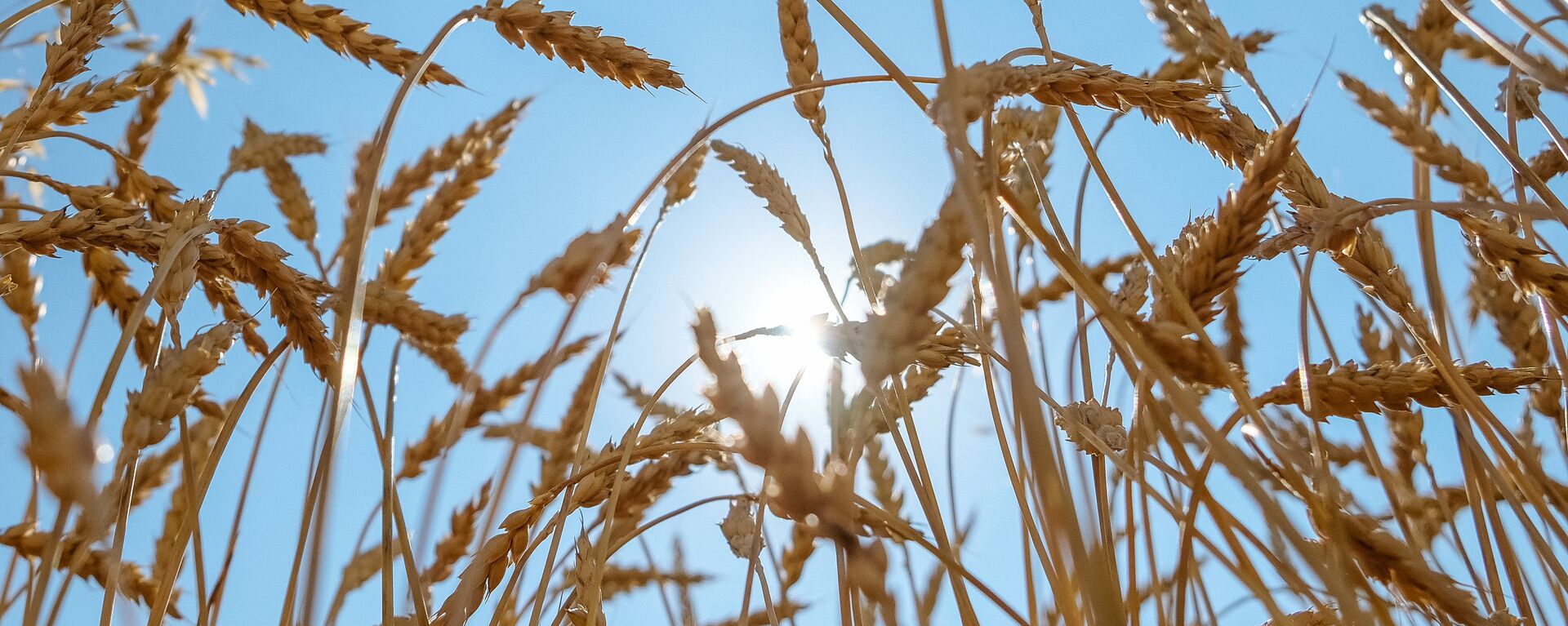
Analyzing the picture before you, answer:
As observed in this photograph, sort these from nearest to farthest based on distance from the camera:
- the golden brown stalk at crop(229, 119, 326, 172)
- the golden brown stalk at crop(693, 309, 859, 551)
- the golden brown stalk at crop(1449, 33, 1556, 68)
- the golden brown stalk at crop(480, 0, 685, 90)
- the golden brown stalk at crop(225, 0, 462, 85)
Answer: the golden brown stalk at crop(693, 309, 859, 551) → the golden brown stalk at crop(480, 0, 685, 90) → the golden brown stalk at crop(225, 0, 462, 85) → the golden brown stalk at crop(1449, 33, 1556, 68) → the golden brown stalk at crop(229, 119, 326, 172)

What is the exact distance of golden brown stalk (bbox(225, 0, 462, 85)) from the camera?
0.99m

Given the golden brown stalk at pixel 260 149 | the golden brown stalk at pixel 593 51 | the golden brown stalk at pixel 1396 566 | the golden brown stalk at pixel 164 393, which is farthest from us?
the golden brown stalk at pixel 260 149

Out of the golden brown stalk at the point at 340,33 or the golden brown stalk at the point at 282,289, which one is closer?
the golden brown stalk at the point at 282,289

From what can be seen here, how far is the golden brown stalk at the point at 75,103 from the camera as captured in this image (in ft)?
3.08

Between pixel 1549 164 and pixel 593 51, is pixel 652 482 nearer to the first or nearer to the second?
pixel 593 51

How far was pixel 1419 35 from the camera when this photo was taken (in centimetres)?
118

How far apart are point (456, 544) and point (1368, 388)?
1025 mm

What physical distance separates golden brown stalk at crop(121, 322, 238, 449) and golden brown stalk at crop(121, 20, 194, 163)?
1.17m

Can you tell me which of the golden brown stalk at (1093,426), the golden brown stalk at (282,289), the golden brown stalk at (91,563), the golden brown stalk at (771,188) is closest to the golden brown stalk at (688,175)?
the golden brown stalk at (771,188)

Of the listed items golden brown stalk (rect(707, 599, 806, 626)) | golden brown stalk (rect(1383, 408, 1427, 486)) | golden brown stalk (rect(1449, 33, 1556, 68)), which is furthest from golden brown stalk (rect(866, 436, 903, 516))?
golden brown stalk (rect(1449, 33, 1556, 68))

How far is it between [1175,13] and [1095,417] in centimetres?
89

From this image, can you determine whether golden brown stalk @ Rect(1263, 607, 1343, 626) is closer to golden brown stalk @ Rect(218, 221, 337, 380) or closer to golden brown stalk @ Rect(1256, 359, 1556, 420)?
golden brown stalk @ Rect(1256, 359, 1556, 420)

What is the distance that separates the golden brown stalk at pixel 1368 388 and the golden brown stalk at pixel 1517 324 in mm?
524

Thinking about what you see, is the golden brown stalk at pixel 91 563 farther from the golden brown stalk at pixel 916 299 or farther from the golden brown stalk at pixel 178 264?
the golden brown stalk at pixel 916 299
